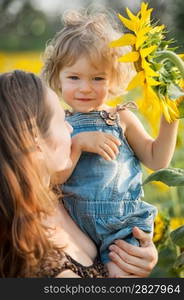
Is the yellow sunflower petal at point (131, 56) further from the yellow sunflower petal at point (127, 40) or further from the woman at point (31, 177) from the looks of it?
the woman at point (31, 177)

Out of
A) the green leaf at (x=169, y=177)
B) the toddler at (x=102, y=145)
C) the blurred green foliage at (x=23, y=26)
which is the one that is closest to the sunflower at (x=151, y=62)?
the green leaf at (x=169, y=177)

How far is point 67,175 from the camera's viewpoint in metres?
1.99

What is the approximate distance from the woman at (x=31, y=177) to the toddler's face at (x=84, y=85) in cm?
18

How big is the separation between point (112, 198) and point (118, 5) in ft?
18.4

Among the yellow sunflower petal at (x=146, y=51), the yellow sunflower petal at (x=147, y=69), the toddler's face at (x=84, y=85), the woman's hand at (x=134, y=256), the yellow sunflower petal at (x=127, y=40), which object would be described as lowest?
the woman's hand at (x=134, y=256)

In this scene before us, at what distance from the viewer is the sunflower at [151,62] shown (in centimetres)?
165

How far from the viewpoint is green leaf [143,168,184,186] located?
70.7 inches

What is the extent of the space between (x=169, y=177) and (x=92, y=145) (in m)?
0.25

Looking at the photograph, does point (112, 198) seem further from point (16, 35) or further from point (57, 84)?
point (16, 35)

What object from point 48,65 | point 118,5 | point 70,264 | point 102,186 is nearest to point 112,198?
point 102,186

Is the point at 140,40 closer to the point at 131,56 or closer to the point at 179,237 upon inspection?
the point at 131,56

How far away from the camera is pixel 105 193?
1995 millimetres

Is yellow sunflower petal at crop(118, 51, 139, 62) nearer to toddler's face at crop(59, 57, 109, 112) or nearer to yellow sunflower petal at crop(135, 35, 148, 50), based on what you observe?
yellow sunflower petal at crop(135, 35, 148, 50)

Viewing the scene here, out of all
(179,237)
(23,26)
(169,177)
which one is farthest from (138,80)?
(23,26)
